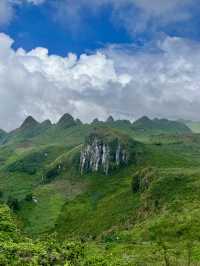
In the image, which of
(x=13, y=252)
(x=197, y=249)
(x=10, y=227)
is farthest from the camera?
(x=197, y=249)

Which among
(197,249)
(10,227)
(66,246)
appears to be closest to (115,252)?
(197,249)

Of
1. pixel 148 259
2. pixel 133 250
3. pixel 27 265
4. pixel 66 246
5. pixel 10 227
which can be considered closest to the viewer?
pixel 27 265

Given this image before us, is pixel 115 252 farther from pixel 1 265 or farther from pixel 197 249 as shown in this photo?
pixel 1 265

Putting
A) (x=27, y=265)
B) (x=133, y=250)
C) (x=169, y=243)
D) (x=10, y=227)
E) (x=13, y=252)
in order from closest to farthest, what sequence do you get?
(x=27, y=265) → (x=13, y=252) → (x=10, y=227) → (x=133, y=250) → (x=169, y=243)

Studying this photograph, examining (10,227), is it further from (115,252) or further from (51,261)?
(115,252)

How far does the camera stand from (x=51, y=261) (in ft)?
201

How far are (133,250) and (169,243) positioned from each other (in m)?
18.8

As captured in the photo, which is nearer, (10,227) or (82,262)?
(82,262)

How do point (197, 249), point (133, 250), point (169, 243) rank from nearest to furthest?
point (197, 249), point (133, 250), point (169, 243)

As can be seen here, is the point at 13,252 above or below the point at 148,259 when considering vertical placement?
above

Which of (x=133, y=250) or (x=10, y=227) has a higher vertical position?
(x=10, y=227)

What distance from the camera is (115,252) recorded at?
174125 mm

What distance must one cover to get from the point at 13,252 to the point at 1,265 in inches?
165

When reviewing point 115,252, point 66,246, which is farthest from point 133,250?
point 66,246
